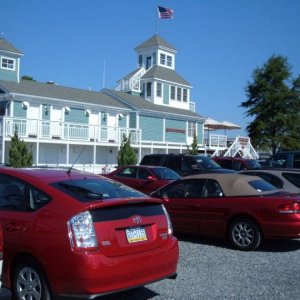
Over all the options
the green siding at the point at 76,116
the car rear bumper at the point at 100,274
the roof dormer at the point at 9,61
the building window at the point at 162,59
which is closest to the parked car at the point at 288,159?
the car rear bumper at the point at 100,274

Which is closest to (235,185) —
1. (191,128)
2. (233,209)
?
(233,209)

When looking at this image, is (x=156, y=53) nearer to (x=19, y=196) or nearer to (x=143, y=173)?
(x=143, y=173)

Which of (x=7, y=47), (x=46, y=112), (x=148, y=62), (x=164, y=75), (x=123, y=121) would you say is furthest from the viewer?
(x=148, y=62)

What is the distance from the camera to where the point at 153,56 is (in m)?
46.0

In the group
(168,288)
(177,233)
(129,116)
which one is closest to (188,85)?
(129,116)

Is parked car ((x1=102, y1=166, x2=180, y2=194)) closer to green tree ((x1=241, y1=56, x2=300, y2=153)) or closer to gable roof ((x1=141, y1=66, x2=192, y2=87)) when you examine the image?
gable roof ((x1=141, y1=66, x2=192, y2=87))

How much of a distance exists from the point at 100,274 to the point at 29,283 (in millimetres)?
899

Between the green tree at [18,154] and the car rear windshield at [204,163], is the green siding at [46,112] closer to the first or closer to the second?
the green tree at [18,154]

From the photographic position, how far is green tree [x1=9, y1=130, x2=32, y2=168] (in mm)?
25672

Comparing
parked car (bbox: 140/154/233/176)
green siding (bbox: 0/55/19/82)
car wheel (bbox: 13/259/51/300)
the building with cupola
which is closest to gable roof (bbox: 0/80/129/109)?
the building with cupola

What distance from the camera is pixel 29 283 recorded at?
5355 mm

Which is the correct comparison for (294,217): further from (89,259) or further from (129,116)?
(129,116)

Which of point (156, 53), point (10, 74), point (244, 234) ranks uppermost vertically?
point (156, 53)

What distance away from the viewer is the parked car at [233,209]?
359 inches
